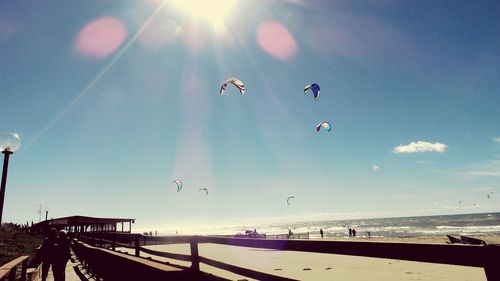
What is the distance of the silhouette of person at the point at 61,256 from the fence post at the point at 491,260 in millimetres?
8898

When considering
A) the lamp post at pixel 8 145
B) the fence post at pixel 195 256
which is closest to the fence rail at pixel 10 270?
the lamp post at pixel 8 145

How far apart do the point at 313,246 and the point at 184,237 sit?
109 inches

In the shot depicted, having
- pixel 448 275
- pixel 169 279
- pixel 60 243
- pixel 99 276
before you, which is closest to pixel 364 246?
pixel 169 279

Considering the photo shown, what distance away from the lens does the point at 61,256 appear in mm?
8547

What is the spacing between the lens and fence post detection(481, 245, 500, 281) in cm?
168

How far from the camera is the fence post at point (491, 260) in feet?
5.52

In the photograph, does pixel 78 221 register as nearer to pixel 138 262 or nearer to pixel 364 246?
pixel 138 262

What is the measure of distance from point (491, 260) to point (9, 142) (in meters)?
8.84

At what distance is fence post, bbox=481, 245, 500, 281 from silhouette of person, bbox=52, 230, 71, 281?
29.2ft

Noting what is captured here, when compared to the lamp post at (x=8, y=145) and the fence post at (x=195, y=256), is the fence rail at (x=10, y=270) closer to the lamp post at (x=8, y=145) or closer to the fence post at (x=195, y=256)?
the lamp post at (x=8, y=145)

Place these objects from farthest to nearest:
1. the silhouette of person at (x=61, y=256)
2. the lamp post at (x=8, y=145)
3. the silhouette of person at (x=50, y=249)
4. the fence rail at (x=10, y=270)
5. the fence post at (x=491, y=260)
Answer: the silhouette of person at (x=50, y=249), the silhouette of person at (x=61, y=256), the lamp post at (x=8, y=145), the fence rail at (x=10, y=270), the fence post at (x=491, y=260)

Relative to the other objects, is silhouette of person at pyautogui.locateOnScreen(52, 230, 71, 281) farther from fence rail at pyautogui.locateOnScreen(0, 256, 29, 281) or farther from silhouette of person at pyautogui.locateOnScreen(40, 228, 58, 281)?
fence rail at pyautogui.locateOnScreen(0, 256, 29, 281)

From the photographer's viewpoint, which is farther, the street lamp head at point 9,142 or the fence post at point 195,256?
the street lamp head at point 9,142

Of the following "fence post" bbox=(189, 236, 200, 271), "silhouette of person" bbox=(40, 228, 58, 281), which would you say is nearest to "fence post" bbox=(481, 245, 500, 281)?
"fence post" bbox=(189, 236, 200, 271)
